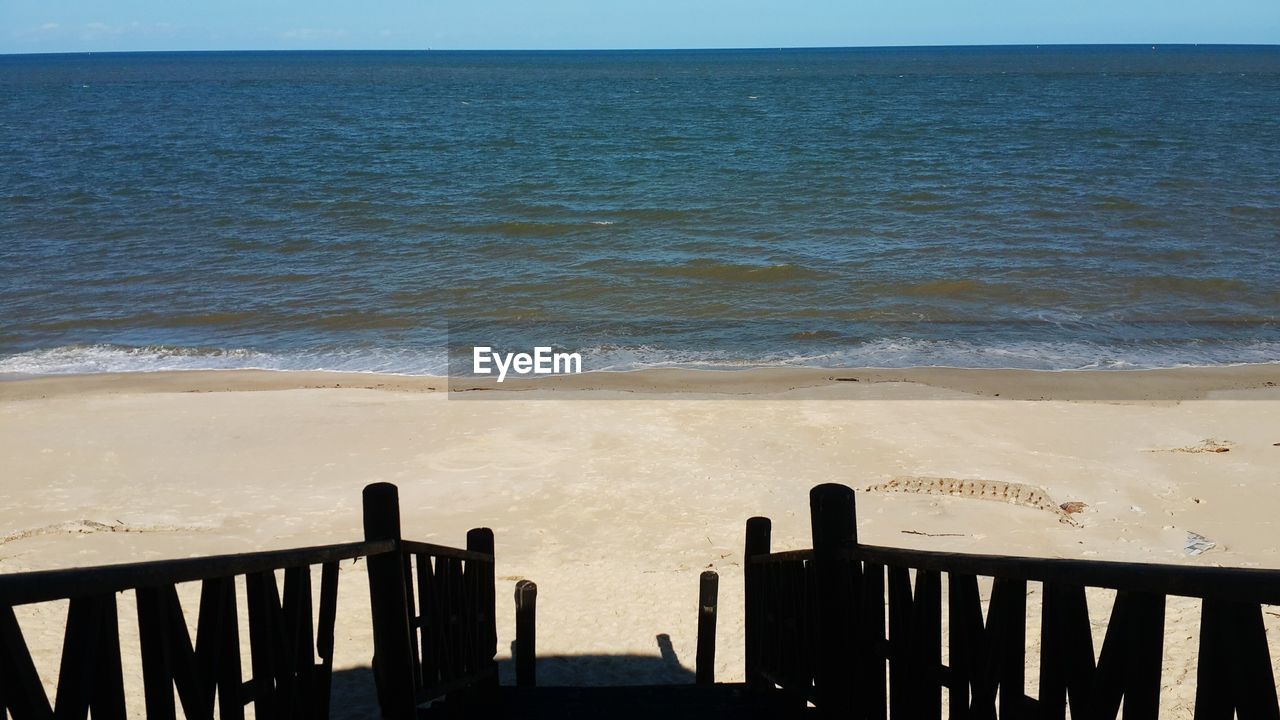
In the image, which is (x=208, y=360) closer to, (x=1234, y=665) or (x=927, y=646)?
(x=927, y=646)

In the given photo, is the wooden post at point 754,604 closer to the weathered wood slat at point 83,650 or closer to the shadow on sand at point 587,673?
the shadow on sand at point 587,673

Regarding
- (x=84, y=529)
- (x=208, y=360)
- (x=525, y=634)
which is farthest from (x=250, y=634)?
(x=208, y=360)

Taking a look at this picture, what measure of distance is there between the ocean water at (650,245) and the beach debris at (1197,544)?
6.72 m

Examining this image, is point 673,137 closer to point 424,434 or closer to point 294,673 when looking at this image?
point 424,434

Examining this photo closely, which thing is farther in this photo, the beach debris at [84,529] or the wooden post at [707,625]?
the beach debris at [84,529]

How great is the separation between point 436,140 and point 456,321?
30588mm

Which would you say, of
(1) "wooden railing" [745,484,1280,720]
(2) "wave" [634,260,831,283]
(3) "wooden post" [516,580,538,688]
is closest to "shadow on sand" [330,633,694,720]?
(3) "wooden post" [516,580,538,688]

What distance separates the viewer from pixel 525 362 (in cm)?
1567

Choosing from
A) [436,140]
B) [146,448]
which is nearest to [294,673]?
[146,448]

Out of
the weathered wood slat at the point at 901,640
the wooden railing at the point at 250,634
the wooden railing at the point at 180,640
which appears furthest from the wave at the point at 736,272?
the wooden railing at the point at 180,640

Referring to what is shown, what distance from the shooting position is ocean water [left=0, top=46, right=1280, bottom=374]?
1677 cm

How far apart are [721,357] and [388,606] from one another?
12.4 m

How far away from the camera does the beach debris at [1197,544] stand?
8.13 m

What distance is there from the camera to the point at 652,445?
1102 centimetres
